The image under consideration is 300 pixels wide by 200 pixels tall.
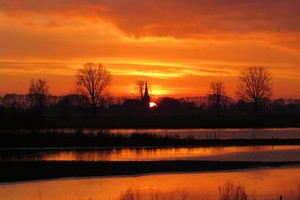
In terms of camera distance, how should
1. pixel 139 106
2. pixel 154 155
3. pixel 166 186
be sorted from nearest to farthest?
1. pixel 166 186
2. pixel 154 155
3. pixel 139 106

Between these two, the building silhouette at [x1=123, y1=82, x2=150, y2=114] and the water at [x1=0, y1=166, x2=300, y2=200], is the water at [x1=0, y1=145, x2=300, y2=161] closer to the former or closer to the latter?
the water at [x1=0, y1=166, x2=300, y2=200]

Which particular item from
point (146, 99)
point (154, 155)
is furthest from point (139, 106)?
point (154, 155)

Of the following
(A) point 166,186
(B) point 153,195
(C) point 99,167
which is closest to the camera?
(B) point 153,195

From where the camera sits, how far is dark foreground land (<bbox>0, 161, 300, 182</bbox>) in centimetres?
4162

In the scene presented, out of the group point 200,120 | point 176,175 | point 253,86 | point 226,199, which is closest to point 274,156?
point 176,175

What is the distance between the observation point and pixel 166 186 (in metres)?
35.4

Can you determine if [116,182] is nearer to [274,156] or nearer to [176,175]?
[176,175]

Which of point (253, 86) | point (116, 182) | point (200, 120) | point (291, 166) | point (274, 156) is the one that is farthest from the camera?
point (253, 86)

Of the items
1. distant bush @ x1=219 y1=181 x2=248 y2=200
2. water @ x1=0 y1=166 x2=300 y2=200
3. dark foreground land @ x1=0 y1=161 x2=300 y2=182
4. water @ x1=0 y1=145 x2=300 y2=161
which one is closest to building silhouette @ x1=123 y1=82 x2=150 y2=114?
water @ x1=0 y1=145 x2=300 y2=161

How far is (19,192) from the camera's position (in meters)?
33.3

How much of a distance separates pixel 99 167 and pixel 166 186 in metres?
11.5

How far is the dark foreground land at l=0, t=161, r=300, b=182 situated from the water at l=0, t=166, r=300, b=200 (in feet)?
7.48

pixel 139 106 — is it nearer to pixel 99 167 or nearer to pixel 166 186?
pixel 99 167

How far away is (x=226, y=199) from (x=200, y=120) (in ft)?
352
